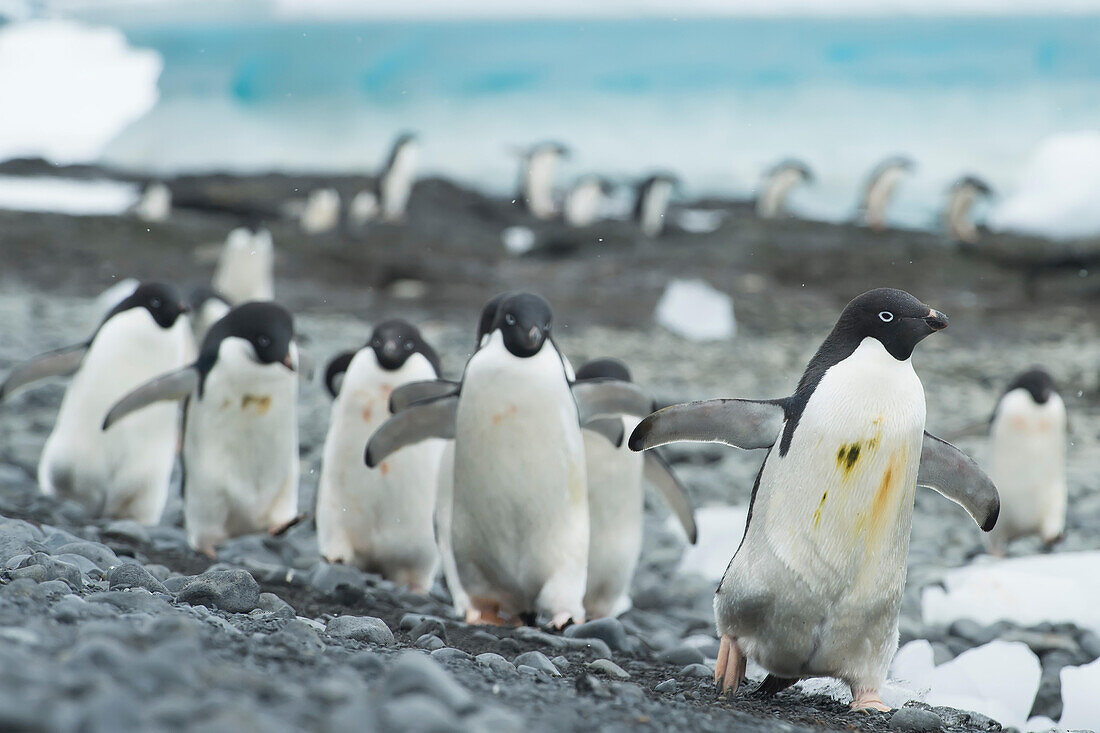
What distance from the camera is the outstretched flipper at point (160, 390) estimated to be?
14.7 ft

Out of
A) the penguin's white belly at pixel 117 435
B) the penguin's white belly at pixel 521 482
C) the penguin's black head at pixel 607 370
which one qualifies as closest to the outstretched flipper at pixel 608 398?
the penguin's white belly at pixel 521 482

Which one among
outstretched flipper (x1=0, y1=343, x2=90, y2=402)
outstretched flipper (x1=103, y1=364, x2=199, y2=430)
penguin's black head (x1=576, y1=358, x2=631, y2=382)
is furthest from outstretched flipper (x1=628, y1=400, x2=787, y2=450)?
outstretched flipper (x1=0, y1=343, x2=90, y2=402)

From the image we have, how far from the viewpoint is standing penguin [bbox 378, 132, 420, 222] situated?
21.5 m

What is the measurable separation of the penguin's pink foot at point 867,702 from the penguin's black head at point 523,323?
135cm

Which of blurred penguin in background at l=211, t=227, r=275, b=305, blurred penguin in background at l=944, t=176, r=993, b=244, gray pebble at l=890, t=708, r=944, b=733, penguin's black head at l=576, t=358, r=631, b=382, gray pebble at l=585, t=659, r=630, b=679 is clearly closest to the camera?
gray pebble at l=890, t=708, r=944, b=733

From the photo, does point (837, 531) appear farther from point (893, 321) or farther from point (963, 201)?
point (963, 201)

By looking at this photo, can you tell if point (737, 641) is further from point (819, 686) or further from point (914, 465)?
point (914, 465)

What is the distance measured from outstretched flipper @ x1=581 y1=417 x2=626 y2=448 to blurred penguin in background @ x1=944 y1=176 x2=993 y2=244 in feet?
53.6

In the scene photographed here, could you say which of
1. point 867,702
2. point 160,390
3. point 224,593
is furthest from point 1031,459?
point 224,593

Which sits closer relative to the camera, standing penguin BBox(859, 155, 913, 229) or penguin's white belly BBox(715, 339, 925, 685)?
penguin's white belly BBox(715, 339, 925, 685)

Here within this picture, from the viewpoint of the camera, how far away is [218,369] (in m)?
4.45

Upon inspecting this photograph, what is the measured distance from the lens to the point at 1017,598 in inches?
179

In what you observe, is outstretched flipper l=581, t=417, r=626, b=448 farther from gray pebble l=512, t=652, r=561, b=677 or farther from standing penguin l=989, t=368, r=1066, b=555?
standing penguin l=989, t=368, r=1066, b=555

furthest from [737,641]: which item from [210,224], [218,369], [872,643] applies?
[210,224]
